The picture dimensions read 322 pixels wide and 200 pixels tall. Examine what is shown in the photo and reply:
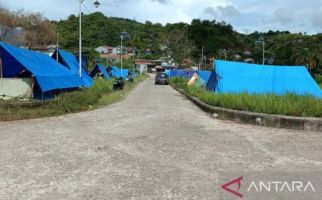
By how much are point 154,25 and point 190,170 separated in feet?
400

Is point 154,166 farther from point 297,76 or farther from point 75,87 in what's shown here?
point 75,87

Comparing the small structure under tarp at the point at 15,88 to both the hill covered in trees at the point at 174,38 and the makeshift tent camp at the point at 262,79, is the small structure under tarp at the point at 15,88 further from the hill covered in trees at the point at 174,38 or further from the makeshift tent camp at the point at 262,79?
the hill covered in trees at the point at 174,38

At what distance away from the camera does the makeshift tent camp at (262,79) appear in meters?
21.5

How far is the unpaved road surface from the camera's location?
250 inches

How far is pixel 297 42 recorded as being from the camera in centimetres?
8419

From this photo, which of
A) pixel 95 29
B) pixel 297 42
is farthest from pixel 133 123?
pixel 297 42

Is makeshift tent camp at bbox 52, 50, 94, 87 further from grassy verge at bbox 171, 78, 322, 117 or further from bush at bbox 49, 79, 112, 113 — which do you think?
grassy verge at bbox 171, 78, 322, 117

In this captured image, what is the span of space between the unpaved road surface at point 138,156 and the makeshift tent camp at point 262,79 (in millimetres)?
8361

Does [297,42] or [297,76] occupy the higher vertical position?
[297,42]

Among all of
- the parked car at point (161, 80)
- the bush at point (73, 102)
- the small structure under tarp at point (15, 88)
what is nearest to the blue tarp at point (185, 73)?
the parked car at point (161, 80)

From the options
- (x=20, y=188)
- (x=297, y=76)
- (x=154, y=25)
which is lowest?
(x=20, y=188)

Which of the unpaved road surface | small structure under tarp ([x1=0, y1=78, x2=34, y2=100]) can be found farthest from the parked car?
the unpaved road surface

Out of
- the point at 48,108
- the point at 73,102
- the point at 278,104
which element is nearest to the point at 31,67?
the point at 73,102

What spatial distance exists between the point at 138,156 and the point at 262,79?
48.1 feet
